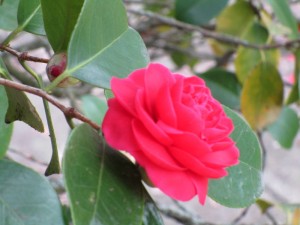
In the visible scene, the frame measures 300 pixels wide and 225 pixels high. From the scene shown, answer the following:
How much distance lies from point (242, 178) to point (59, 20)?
24 cm

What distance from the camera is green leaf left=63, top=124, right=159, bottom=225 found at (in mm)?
405

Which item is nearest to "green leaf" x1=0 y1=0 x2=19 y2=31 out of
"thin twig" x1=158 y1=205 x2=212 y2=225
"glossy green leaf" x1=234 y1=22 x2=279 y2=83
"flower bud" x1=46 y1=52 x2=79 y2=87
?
"flower bud" x1=46 y1=52 x2=79 y2=87

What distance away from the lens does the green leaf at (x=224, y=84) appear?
1.37 metres

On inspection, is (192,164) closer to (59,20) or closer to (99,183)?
(99,183)

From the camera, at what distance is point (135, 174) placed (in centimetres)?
47

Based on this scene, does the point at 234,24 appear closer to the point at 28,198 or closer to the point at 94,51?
the point at 94,51

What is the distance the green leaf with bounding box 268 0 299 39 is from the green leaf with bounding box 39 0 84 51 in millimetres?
672

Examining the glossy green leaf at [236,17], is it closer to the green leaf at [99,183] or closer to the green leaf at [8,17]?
the green leaf at [8,17]

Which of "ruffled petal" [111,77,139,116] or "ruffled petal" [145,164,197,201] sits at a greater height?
"ruffled petal" [111,77,139,116]

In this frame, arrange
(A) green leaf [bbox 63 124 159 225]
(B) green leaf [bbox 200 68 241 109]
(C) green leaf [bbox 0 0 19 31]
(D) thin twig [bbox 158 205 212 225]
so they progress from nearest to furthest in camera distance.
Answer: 1. (A) green leaf [bbox 63 124 159 225]
2. (C) green leaf [bbox 0 0 19 31]
3. (D) thin twig [bbox 158 205 212 225]
4. (B) green leaf [bbox 200 68 241 109]

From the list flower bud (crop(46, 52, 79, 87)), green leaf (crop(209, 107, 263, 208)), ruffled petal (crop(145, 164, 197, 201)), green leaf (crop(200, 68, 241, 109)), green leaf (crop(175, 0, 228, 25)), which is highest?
flower bud (crop(46, 52, 79, 87))

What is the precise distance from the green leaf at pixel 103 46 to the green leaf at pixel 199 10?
0.73 meters

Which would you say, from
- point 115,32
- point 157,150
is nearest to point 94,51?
point 115,32

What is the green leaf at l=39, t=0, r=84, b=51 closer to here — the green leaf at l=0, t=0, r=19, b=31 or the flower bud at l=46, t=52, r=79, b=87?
the flower bud at l=46, t=52, r=79, b=87
